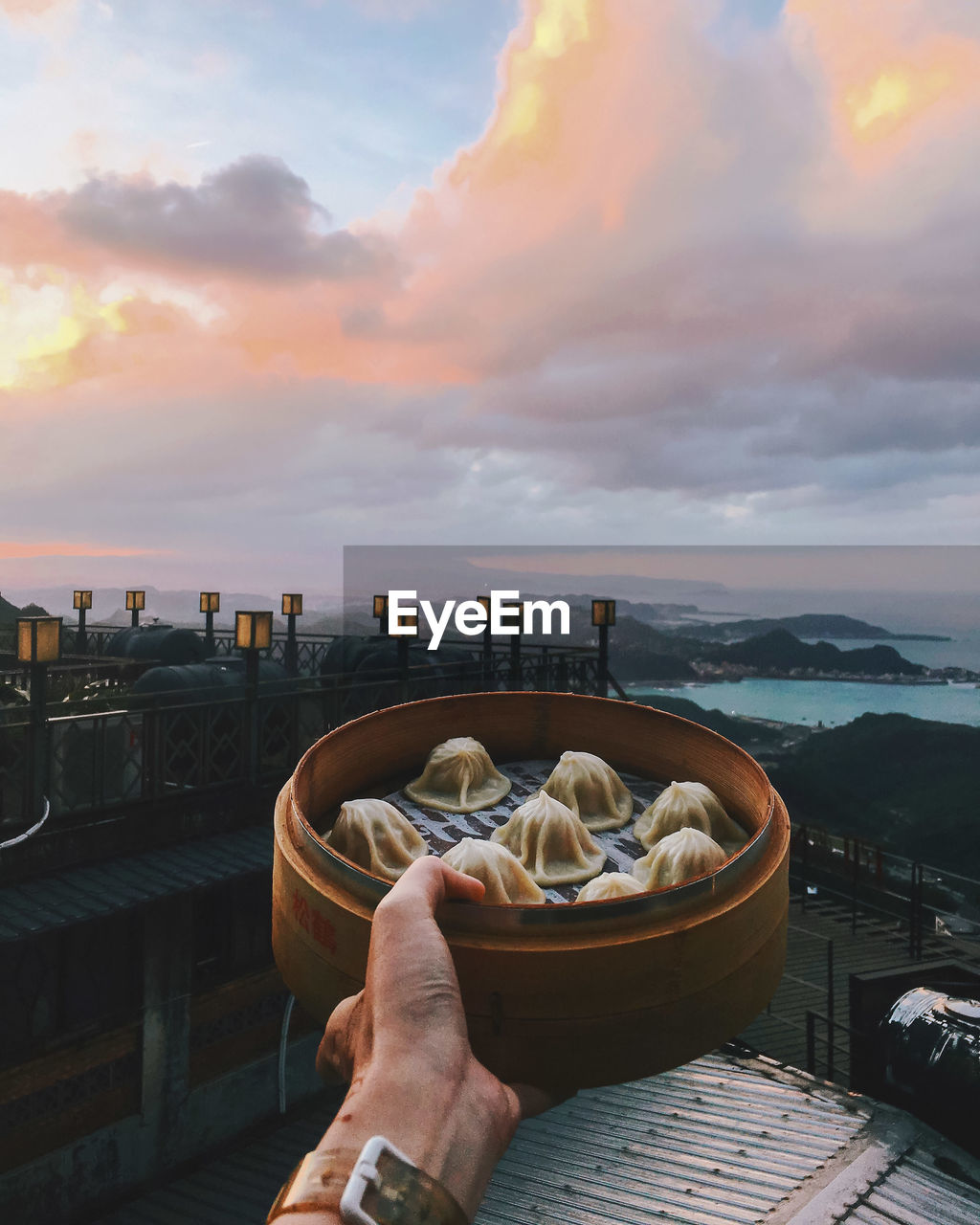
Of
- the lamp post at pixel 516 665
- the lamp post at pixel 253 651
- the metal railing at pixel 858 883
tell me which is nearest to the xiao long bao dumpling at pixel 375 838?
the lamp post at pixel 253 651

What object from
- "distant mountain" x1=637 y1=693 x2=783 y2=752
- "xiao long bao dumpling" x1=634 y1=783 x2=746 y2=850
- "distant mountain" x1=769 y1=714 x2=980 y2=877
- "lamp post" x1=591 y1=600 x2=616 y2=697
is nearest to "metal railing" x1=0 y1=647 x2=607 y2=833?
"lamp post" x1=591 y1=600 x2=616 y2=697

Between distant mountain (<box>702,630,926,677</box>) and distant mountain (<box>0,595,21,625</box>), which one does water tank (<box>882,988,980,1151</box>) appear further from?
distant mountain (<box>702,630,926,677</box>)

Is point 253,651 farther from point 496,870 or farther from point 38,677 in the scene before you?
point 496,870

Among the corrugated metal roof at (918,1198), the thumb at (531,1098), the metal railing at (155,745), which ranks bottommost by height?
the corrugated metal roof at (918,1198)

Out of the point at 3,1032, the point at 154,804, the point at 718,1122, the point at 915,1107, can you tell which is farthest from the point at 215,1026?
the point at 915,1107

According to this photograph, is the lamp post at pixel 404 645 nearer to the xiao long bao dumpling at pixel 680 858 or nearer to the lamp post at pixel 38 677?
the lamp post at pixel 38 677

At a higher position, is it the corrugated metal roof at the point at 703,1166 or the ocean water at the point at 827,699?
the corrugated metal roof at the point at 703,1166

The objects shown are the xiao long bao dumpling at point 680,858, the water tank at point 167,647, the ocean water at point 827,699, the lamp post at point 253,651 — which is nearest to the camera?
the xiao long bao dumpling at point 680,858
